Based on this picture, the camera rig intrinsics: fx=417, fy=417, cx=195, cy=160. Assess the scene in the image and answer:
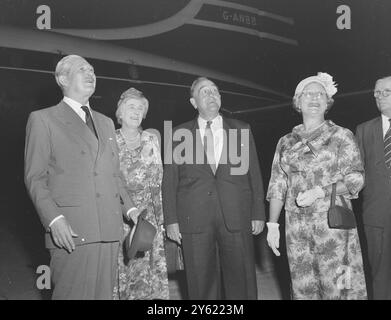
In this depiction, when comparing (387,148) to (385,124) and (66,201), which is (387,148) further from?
(66,201)

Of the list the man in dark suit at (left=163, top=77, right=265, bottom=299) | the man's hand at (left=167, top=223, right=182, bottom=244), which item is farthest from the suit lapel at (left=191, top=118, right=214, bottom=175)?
the man's hand at (left=167, top=223, right=182, bottom=244)

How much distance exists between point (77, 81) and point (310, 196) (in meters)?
1.35

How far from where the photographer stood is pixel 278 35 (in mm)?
6066

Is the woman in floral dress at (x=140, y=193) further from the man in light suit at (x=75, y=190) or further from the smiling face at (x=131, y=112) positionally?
the man in light suit at (x=75, y=190)

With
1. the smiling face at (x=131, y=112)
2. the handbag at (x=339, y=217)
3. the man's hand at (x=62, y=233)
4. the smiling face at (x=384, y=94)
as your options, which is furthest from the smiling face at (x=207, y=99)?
the man's hand at (x=62, y=233)

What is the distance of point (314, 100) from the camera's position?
2.37 meters

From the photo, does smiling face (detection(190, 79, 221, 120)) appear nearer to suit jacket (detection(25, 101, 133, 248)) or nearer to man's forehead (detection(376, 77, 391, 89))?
suit jacket (detection(25, 101, 133, 248))

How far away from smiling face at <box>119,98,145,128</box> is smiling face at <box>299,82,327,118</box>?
106 cm

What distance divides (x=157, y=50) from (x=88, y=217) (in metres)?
4.83

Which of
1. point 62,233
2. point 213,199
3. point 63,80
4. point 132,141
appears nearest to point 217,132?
point 213,199
